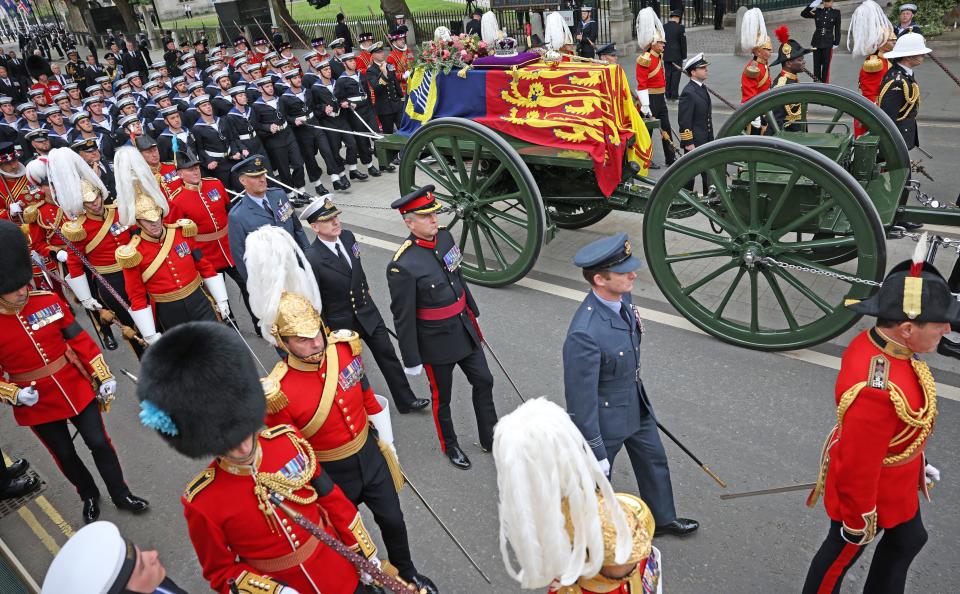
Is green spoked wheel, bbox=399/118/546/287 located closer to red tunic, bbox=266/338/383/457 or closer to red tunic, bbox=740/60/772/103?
red tunic, bbox=266/338/383/457

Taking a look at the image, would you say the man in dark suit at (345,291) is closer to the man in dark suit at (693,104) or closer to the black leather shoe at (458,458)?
the black leather shoe at (458,458)

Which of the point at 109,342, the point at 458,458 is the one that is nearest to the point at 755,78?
the point at 458,458

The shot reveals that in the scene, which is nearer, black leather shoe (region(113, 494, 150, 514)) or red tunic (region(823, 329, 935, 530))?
red tunic (region(823, 329, 935, 530))

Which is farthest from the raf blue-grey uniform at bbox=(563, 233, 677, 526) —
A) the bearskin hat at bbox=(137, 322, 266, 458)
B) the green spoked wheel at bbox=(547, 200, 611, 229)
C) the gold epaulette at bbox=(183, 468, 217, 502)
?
the green spoked wheel at bbox=(547, 200, 611, 229)

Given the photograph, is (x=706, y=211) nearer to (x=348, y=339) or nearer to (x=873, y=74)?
(x=348, y=339)

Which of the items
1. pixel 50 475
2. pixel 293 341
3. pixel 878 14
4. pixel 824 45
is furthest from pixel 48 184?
pixel 824 45

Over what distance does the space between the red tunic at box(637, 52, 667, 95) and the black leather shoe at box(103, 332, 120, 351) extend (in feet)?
22.8

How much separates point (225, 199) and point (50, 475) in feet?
8.48

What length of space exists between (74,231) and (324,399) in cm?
351

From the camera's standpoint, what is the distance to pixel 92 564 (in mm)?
1659

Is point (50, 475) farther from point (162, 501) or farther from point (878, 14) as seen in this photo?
point (878, 14)

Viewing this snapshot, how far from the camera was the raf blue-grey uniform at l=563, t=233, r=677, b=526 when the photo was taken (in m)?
3.04

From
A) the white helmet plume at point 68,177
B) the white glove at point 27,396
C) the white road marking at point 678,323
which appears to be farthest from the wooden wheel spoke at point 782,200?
the white helmet plume at point 68,177

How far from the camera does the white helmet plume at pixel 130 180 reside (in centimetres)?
475
